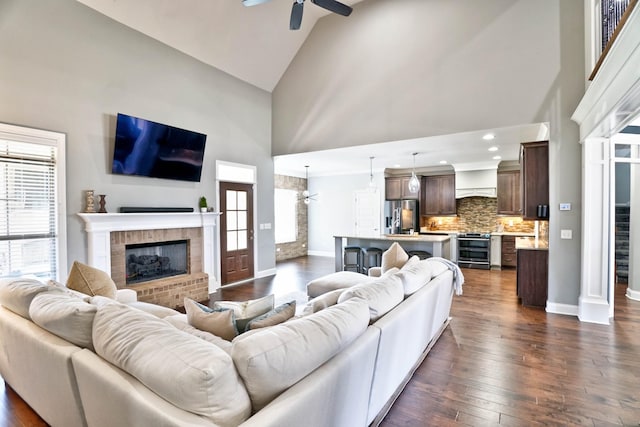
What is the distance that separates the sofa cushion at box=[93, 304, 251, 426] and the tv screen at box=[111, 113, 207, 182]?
3662 millimetres

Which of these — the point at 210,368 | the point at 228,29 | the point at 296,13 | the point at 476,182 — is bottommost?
the point at 210,368

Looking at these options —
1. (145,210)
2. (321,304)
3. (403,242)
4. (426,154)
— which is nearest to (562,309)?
(403,242)

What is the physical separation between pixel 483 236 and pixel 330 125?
181 inches

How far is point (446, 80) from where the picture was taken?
517cm

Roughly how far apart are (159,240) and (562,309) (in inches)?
230

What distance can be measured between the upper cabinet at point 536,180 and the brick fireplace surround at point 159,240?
505 cm

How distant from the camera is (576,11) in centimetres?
430

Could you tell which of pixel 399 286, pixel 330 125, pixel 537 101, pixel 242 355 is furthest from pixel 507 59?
pixel 242 355

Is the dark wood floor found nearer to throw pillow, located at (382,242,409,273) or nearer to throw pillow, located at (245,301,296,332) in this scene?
throw pillow, located at (382,242,409,273)

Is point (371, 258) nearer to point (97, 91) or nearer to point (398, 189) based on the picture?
point (398, 189)

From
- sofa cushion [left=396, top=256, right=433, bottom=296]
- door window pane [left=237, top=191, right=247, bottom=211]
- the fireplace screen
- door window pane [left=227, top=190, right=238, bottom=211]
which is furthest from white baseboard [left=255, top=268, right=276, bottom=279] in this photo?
sofa cushion [left=396, top=256, right=433, bottom=296]

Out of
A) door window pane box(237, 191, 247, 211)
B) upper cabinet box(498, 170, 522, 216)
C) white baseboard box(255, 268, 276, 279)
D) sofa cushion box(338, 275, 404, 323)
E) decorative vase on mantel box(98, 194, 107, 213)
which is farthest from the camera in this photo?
upper cabinet box(498, 170, 522, 216)

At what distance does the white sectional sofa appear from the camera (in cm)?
116

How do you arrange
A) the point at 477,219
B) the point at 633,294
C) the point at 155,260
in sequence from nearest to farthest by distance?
the point at 155,260
the point at 633,294
the point at 477,219
